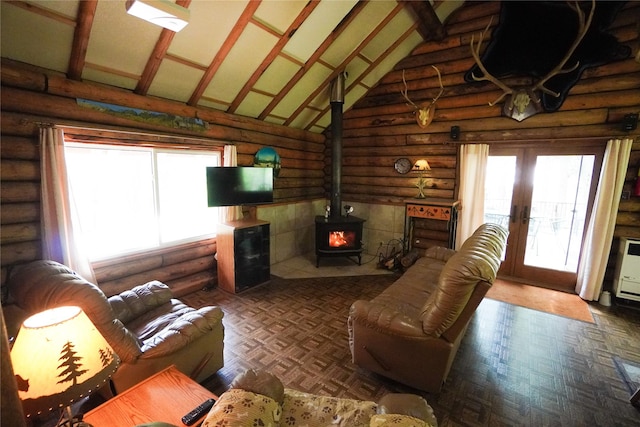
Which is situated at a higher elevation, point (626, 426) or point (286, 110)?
point (286, 110)

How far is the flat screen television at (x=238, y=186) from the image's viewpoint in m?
3.73

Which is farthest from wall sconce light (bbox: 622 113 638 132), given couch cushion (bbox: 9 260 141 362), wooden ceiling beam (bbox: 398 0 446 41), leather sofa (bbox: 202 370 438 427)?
couch cushion (bbox: 9 260 141 362)

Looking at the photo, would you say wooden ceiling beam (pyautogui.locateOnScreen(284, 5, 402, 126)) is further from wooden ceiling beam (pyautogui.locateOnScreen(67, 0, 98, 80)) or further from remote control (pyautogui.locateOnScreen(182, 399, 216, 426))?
remote control (pyautogui.locateOnScreen(182, 399, 216, 426))

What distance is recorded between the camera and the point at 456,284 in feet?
5.64

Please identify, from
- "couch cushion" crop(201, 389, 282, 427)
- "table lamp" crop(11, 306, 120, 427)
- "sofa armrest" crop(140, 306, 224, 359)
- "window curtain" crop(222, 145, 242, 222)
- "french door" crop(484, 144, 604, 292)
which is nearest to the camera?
"table lamp" crop(11, 306, 120, 427)

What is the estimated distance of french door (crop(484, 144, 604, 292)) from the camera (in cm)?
387

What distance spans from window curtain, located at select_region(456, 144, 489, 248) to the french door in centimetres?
15

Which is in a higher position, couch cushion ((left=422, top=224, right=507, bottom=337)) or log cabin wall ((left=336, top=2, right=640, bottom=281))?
log cabin wall ((left=336, top=2, right=640, bottom=281))

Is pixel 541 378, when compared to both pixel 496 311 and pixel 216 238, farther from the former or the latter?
pixel 216 238

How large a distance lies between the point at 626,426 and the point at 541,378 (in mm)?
492

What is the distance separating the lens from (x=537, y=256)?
4.27 meters

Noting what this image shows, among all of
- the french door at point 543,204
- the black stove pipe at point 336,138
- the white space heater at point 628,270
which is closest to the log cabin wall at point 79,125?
the black stove pipe at point 336,138

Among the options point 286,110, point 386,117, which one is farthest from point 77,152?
point 386,117

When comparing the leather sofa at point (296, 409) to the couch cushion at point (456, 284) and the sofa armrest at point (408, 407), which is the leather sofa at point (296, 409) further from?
the couch cushion at point (456, 284)
